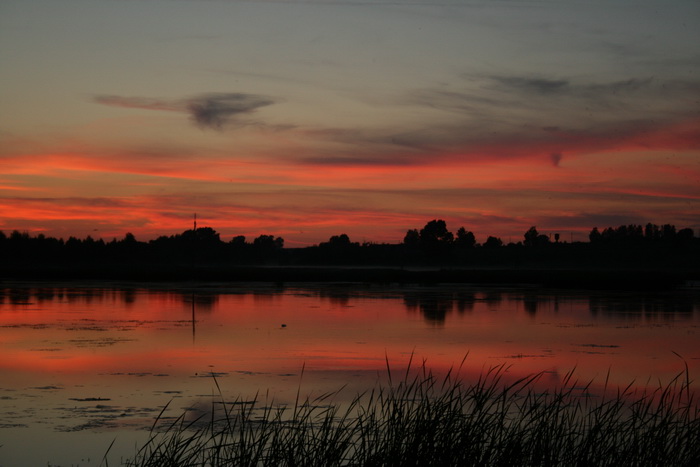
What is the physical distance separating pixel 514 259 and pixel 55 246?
239 ft

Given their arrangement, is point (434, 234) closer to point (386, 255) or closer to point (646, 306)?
point (386, 255)

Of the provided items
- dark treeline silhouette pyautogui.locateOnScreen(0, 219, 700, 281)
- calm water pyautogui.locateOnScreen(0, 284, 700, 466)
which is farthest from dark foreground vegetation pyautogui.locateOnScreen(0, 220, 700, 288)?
calm water pyautogui.locateOnScreen(0, 284, 700, 466)

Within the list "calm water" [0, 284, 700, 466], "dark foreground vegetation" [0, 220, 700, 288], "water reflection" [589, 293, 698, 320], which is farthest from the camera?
"dark foreground vegetation" [0, 220, 700, 288]

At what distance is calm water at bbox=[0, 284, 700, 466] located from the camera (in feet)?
36.5

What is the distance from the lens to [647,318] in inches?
1044

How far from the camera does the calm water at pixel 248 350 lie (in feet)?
36.5

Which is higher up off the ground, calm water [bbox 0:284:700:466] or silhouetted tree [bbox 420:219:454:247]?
silhouetted tree [bbox 420:219:454:247]

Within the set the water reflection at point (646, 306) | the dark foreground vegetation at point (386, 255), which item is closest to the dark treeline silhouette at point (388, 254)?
the dark foreground vegetation at point (386, 255)

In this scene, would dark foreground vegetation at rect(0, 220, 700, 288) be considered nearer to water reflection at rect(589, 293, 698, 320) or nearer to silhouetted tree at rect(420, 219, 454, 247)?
silhouetted tree at rect(420, 219, 454, 247)

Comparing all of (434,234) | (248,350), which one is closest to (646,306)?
(248,350)

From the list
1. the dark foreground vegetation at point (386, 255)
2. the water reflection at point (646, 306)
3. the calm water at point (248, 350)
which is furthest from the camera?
the dark foreground vegetation at point (386, 255)

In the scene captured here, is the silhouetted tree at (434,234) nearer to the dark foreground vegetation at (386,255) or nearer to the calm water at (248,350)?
the dark foreground vegetation at (386,255)

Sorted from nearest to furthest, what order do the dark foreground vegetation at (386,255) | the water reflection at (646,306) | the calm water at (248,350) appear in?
the calm water at (248,350) < the water reflection at (646,306) < the dark foreground vegetation at (386,255)

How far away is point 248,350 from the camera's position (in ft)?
59.0
